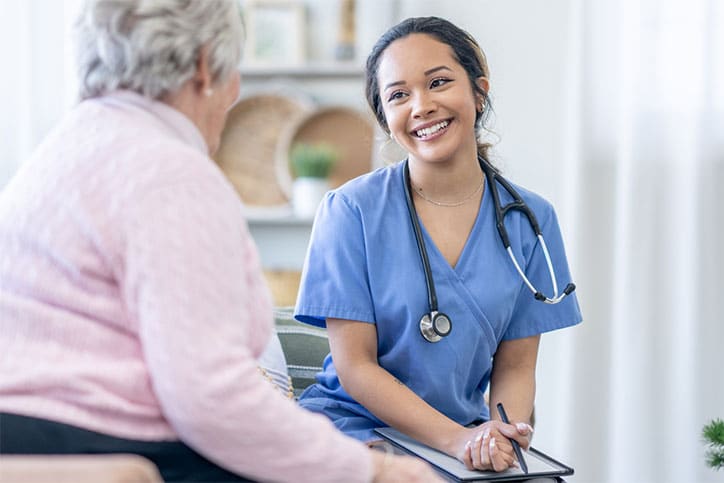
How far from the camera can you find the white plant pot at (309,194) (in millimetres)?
3045

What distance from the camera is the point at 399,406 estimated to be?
150 centimetres

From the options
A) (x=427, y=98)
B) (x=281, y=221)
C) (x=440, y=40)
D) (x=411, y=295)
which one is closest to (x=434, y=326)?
(x=411, y=295)

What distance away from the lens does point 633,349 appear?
2.82 meters

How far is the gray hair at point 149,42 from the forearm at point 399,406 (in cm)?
62

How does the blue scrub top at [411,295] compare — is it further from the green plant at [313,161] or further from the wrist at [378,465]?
the green plant at [313,161]

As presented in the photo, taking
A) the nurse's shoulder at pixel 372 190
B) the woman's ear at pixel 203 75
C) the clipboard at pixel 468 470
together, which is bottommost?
the clipboard at pixel 468 470

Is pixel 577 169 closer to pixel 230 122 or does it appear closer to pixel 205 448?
pixel 230 122

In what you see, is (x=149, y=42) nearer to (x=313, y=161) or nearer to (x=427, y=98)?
(x=427, y=98)

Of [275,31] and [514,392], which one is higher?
[275,31]

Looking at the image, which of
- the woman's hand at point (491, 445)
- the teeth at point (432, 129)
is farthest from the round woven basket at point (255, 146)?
the woman's hand at point (491, 445)

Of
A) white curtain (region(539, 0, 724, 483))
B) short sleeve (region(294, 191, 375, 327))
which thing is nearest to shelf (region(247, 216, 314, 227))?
white curtain (region(539, 0, 724, 483))

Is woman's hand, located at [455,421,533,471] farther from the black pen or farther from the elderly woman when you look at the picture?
the elderly woman

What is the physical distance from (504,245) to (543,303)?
0.44 ft

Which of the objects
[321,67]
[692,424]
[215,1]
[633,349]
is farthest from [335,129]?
[215,1]
